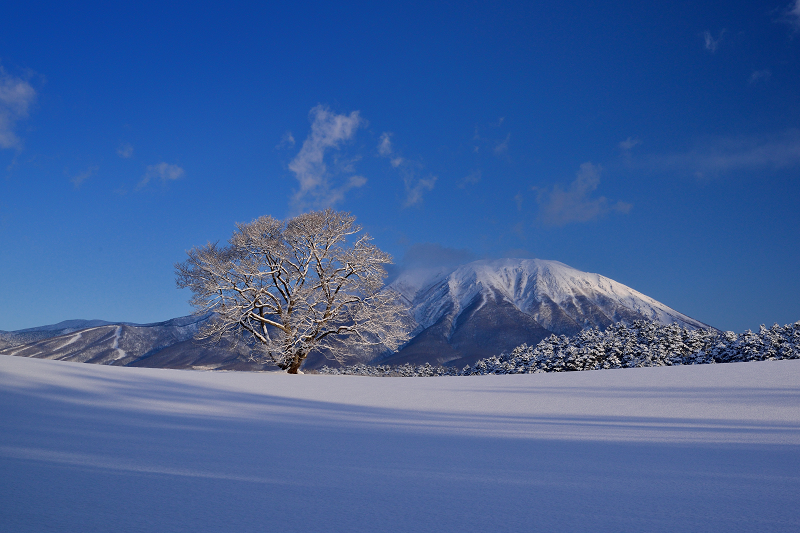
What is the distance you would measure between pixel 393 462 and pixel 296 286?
14.0m

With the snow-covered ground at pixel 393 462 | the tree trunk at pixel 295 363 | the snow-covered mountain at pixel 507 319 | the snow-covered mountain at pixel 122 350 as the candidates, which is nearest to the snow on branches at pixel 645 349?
the tree trunk at pixel 295 363

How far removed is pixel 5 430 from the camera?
3715mm

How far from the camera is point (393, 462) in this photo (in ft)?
10.1

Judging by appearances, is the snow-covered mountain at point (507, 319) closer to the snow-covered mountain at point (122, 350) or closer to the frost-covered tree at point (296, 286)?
the snow-covered mountain at point (122, 350)

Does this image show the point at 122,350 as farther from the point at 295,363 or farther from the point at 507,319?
the point at 295,363

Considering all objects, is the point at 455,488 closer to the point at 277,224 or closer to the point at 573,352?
the point at 277,224

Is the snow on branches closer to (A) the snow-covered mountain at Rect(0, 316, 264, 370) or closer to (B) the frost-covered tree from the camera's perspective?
(B) the frost-covered tree

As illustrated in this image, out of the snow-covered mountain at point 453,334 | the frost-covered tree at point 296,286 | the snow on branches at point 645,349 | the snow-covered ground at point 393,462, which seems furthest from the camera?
the snow-covered mountain at point 453,334

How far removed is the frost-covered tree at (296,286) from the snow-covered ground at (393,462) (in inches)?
369

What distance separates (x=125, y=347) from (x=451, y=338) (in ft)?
422

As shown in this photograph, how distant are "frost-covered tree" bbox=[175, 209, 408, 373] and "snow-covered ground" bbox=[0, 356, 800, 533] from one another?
30.7 feet

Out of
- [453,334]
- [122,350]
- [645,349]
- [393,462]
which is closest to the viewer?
[393,462]

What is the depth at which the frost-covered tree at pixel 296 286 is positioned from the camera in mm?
16234

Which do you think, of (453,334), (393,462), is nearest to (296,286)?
(393,462)
